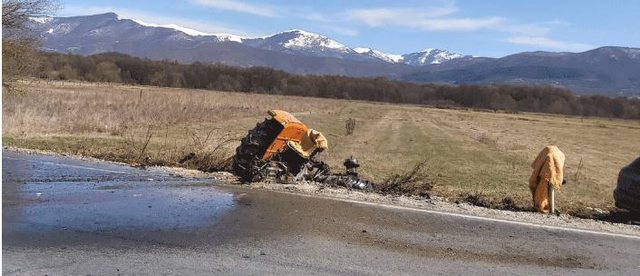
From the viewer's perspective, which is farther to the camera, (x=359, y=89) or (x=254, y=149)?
(x=359, y=89)

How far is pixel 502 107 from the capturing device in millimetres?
169500

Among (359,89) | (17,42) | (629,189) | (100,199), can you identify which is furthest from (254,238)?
(359,89)

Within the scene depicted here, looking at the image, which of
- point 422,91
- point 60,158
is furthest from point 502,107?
point 60,158

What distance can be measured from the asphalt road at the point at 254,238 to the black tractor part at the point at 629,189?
2221mm

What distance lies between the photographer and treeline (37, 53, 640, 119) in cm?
15338

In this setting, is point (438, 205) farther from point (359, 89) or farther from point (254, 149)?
point (359, 89)

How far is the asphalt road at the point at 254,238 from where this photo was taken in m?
6.19

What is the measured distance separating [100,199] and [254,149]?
3.58 meters

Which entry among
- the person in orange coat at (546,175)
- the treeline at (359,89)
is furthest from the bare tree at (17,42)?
the treeline at (359,89)

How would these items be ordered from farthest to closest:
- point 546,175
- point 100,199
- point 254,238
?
point 546,175 < point 100,199 < point 254,238

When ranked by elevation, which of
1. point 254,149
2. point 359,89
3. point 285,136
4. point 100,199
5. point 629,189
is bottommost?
point 359,89

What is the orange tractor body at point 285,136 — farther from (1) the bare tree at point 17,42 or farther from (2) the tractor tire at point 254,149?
(1) the bare tree at point 17,42

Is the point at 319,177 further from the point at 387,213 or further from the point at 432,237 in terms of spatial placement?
the point at 432,237

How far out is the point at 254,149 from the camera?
40.1 feet
